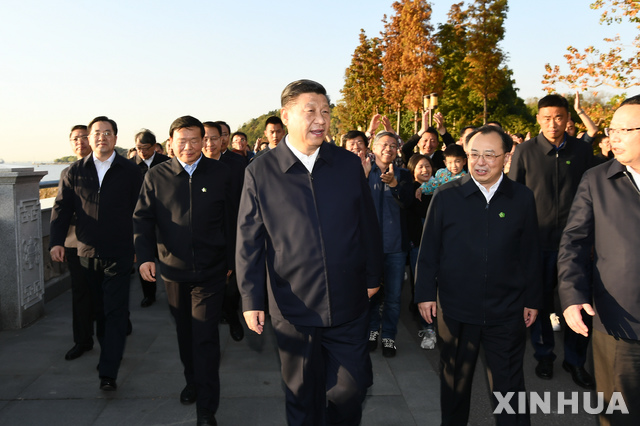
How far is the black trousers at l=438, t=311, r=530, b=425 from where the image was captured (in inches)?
133

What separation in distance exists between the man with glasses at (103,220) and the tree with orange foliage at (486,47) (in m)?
33.9

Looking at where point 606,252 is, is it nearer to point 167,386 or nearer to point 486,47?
point 167,386

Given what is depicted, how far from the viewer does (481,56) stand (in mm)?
35281

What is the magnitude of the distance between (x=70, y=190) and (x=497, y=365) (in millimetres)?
4132

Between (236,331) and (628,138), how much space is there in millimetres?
4501

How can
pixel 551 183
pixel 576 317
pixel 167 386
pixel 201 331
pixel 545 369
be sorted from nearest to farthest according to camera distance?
pixel 576 317 → pixel 201 331 → pixel 167 386 → pixel 545 369 → pixel 551 183

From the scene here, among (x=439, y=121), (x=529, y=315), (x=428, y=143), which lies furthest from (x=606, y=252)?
(x=439, y=121)

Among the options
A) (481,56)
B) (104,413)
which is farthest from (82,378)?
(481,56)

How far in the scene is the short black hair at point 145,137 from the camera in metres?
7.92

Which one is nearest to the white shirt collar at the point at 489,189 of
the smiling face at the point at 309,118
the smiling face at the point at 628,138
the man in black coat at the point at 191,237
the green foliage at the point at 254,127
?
the smiling face at the point at 628,138

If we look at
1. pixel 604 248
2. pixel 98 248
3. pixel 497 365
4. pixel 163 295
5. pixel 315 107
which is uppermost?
pixel 315 107

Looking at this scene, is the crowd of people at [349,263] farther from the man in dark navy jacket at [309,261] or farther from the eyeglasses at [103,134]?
the eyeglasses at [103,134]

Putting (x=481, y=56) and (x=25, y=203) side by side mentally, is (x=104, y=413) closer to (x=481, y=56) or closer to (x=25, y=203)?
(x=25, y=203)

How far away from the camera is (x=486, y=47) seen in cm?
3553
